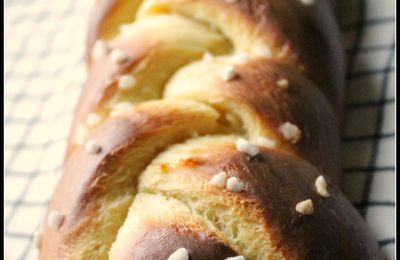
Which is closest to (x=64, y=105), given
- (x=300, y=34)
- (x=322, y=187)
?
(x=300, y=34)

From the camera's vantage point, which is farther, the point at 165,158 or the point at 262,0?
the point at 262,0

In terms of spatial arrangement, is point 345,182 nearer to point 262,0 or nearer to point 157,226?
point 262,0

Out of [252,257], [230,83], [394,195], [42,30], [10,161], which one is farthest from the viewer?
[42,30]

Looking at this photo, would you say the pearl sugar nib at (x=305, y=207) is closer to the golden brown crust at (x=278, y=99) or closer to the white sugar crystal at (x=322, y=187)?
the white sugar crystal at (x=322, y=187)

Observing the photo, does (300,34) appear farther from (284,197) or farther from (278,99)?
(284,197)

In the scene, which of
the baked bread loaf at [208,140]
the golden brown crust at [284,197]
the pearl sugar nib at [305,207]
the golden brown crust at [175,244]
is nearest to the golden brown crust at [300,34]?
the baked bread loaf at [208,140]

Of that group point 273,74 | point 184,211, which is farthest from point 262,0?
point 184,211

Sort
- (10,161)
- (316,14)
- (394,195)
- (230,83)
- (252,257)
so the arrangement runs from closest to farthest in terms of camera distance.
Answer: (252,257) → (230,83) → (394,195) → (316,14) → (10,161)
